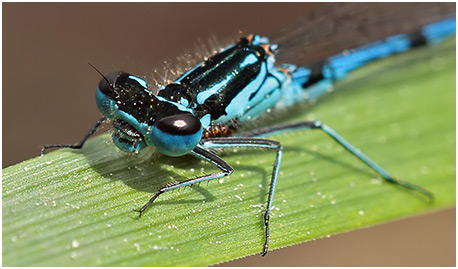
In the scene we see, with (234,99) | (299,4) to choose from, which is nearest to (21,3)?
(299,4)

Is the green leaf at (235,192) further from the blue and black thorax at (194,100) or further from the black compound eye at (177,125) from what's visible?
the black compound eye at (177,125)

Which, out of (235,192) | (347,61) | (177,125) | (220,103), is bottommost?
(235,192)

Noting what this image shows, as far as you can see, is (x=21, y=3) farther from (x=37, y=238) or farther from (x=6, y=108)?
(x=37, y=238)

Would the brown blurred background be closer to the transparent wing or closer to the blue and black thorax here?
the transparent wing

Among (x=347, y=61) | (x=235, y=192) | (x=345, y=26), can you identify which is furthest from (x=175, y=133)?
(x=345, y=26)

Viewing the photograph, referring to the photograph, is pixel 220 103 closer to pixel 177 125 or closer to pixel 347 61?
pixel 177 125


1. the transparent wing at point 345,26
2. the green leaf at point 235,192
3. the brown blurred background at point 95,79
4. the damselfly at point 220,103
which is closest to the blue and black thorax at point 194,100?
the damselfly at point 220,103
